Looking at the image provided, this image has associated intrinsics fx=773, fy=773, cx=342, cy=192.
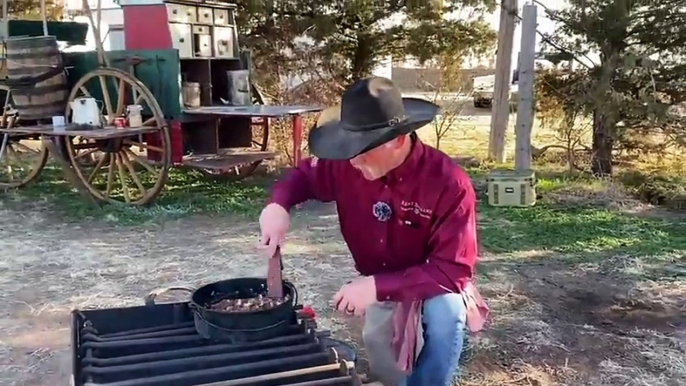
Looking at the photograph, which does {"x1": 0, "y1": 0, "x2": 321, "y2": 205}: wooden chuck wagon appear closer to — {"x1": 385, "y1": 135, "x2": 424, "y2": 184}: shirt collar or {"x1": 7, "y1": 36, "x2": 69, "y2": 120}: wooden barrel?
{"x1": 7, "y1": 36, "x2": 69, "y2": 120}: wooden barrel

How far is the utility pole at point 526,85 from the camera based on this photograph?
5.93m

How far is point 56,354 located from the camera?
119 inches

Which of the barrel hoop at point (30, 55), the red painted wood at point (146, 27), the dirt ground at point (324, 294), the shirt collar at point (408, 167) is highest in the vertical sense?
the red painted wood at point (146, 27)

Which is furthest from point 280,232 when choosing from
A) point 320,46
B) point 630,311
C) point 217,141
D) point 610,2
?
point 320,46

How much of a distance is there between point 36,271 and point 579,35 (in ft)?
15.4

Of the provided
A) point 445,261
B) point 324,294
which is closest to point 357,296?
point 445,261

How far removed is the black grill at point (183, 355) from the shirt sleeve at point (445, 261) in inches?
8.4

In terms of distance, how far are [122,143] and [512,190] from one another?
2909 millimetres

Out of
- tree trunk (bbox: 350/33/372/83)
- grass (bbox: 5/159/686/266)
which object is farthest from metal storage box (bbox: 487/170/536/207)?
tree trunk (bbox: 350/33/372/83)

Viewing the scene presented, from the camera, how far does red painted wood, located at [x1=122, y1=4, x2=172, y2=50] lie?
5.96 meters

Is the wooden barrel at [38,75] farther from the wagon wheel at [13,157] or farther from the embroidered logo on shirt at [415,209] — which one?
the embroidered logo on shirt at [415,209]

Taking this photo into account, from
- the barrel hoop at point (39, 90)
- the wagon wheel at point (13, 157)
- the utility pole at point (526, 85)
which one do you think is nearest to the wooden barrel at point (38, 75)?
the barrel hoop at point (39, 90)

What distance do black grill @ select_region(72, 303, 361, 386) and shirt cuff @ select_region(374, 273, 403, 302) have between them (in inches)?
6.9

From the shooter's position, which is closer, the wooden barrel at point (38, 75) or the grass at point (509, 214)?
the grass at point (509, 214)
